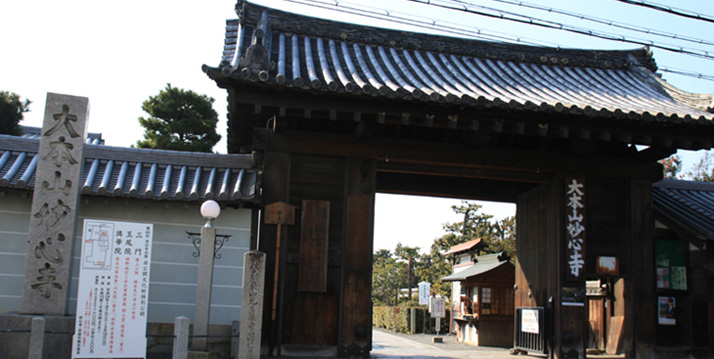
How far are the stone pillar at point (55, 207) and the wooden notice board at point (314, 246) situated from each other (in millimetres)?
3358

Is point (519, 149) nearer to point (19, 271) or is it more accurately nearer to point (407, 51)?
point (407, 51)

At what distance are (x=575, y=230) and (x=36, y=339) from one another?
8392 millimetres

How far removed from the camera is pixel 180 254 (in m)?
10.2

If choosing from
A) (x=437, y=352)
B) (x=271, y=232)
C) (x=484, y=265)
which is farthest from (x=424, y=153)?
(x=484, y=265)

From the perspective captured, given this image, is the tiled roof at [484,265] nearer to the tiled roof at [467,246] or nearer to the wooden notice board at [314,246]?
the tiled roof at [467,246]

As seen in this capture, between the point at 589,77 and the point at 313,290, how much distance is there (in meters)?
7.76

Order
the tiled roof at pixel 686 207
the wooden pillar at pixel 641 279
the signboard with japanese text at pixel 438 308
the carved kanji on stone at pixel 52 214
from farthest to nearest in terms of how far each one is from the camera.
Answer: the signboard with japanese text at pixel 438 308 → the tiled roof at pixel 686 207 → the wooden pillar at pixel 641 279 → the carved kanji on stone at pixel 52 214

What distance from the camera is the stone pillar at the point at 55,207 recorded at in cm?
788

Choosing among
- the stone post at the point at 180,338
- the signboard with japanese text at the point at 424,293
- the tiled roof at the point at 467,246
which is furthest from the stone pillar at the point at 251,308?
the signboard with japanese text at the point at 424,293

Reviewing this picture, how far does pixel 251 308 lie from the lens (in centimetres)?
792

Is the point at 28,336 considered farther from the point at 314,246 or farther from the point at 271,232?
the point at 314,246

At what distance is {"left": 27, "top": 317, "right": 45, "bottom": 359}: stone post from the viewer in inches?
282

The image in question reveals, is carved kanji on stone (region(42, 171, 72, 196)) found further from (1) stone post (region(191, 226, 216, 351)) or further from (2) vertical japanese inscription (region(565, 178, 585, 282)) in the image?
(2) vertical japanese inscription (region(565, 178, 585, 282))

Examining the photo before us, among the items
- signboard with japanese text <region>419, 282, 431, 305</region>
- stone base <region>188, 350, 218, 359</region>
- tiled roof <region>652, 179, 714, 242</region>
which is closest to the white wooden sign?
tiled roof <region>652, 179, 714, 242</region>
